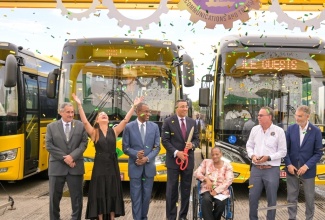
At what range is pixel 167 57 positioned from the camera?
11.2 metres

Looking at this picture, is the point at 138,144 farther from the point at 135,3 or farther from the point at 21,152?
the point at 21,152

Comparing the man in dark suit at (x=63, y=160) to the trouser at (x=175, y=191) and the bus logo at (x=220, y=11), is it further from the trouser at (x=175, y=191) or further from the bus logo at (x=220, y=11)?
the bus logo at (x=220, y=11)

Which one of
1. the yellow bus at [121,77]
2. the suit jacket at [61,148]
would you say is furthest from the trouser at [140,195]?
the yellow bus at [121,77]

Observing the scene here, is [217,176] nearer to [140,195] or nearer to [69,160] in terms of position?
[140,195]

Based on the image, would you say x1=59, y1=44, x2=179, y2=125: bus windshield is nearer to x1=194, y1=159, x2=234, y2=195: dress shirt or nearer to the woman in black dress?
the woman in black dress

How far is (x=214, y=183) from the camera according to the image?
300 inches

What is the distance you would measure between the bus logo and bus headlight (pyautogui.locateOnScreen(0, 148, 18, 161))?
5639mm

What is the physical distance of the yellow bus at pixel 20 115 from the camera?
11219mm

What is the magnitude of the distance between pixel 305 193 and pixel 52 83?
5.90m

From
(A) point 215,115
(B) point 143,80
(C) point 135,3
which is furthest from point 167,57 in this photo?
(C) point 135,3

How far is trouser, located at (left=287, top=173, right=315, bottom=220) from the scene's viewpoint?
25.9 feet

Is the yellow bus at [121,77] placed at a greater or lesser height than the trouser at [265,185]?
greater

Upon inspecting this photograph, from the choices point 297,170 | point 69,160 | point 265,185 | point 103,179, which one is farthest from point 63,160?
point 297,170

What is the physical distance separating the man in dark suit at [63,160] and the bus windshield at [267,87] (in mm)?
4263
